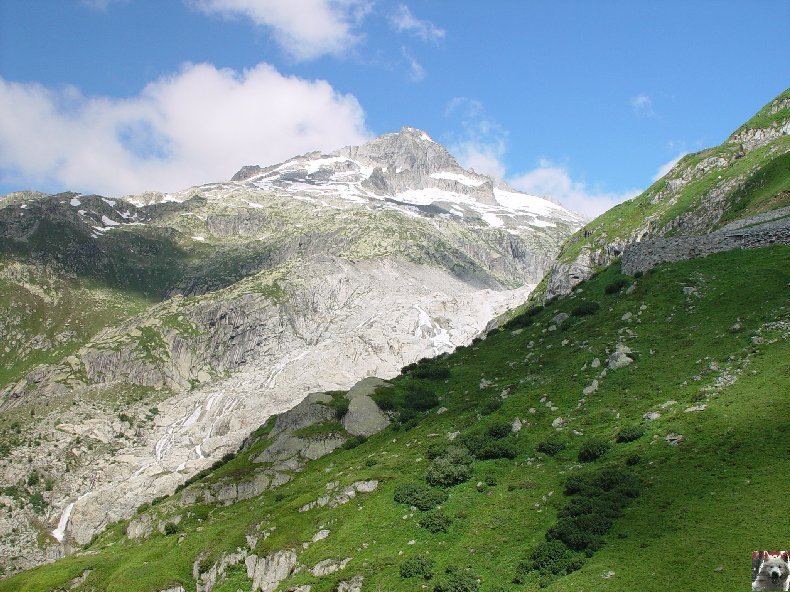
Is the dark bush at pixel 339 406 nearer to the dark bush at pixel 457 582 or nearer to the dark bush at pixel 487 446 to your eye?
the dark bush at pixel 487 446

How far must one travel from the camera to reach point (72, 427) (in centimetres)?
19688

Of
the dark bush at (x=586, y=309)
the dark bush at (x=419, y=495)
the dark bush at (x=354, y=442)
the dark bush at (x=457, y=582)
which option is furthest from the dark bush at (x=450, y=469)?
the dark bush at (x=586, y=309)

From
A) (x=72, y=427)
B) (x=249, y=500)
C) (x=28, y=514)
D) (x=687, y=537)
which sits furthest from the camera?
(x=72, y=427)

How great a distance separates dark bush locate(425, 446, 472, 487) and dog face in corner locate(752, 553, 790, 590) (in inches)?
836

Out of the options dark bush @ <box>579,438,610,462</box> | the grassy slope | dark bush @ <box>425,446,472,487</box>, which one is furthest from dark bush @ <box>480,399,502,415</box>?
the grassy slope

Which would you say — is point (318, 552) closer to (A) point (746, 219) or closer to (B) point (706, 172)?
(A) point (746, 219)

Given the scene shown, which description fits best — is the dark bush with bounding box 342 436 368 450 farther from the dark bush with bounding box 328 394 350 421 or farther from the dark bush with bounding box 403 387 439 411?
the dark bush with bounding box 328 394 350 421

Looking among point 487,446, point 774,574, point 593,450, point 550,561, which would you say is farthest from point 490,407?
point 774,574

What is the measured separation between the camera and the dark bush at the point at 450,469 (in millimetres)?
41594

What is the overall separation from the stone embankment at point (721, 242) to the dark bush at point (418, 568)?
1836 inches

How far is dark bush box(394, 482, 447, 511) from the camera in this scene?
39719 mm

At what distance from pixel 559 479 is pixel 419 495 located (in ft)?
31.6

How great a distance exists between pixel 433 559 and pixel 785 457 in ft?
62.5

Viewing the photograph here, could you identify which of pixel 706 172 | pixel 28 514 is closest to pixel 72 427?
pixel 28 514
